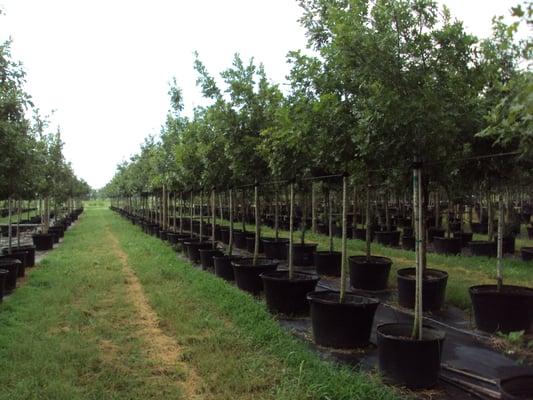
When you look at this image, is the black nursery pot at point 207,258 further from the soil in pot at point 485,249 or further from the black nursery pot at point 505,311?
the soil in pot at point 485,249

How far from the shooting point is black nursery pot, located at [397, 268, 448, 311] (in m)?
6.71

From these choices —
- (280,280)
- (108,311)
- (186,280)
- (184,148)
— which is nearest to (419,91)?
(280,280)

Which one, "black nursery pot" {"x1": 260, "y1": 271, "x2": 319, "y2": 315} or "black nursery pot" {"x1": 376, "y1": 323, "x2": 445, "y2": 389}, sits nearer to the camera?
"black nursery pot" {"x1": 376, "y1": 323, "x2": 445, "y2": 389}

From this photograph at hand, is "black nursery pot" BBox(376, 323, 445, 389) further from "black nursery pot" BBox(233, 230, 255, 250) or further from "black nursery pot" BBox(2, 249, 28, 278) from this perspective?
"black nursery pot" BBox(233, 230, 255, 250)

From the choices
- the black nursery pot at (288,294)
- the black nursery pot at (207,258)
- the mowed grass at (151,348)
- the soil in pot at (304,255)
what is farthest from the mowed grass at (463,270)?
the black nursery pot at (207,258)

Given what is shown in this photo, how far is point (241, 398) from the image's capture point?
4.04 m

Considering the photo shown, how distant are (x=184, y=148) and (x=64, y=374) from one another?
22.1ft

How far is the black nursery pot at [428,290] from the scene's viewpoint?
22.0 feet

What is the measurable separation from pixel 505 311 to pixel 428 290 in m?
1.13

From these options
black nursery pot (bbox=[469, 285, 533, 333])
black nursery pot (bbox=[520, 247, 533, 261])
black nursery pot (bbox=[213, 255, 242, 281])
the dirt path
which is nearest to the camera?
the dirt path

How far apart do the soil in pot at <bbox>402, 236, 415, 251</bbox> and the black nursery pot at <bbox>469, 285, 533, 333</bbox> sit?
27.4ft

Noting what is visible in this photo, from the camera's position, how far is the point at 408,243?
1441 centimetres

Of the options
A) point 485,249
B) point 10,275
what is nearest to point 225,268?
point 10,275

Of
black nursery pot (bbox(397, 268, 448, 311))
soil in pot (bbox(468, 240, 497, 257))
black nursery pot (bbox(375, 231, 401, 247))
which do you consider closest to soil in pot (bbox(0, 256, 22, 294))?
black nursery pot (bbox(397, 268, 448, 311))
